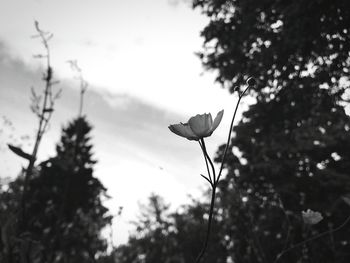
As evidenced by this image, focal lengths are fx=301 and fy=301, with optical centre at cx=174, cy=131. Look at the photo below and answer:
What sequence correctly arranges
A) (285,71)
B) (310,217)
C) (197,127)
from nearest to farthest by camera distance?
(197,127) → (310,217) → (285,71)

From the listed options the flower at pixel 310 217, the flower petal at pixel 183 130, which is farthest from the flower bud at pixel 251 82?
the flower at pixel 310 217

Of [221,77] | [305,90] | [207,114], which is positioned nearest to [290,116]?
[305,90]

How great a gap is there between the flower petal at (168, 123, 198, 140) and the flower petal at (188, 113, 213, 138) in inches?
0.5

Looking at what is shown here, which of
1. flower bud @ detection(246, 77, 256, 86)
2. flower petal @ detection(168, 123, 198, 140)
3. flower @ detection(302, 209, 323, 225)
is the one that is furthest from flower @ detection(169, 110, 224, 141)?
flower @ detection(302, 209, 323, 225)

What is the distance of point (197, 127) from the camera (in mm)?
987

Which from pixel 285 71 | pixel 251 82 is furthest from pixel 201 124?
pixel 285 71

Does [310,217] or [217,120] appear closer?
[217,120]

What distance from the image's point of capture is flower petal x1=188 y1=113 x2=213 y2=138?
3.23 feet

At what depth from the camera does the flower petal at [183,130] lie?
100 centimetres

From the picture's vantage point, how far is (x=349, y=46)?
375 centimetres

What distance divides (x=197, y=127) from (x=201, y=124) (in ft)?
0.07

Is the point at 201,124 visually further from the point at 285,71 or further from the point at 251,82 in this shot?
the point at 285,71

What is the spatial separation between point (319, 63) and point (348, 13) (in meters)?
0.70

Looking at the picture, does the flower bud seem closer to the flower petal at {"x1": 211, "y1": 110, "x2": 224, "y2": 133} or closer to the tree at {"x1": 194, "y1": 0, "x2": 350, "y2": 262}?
the flower petal at {"x1": 211, "y1": 110, "x2": 224, "y2": 133}
